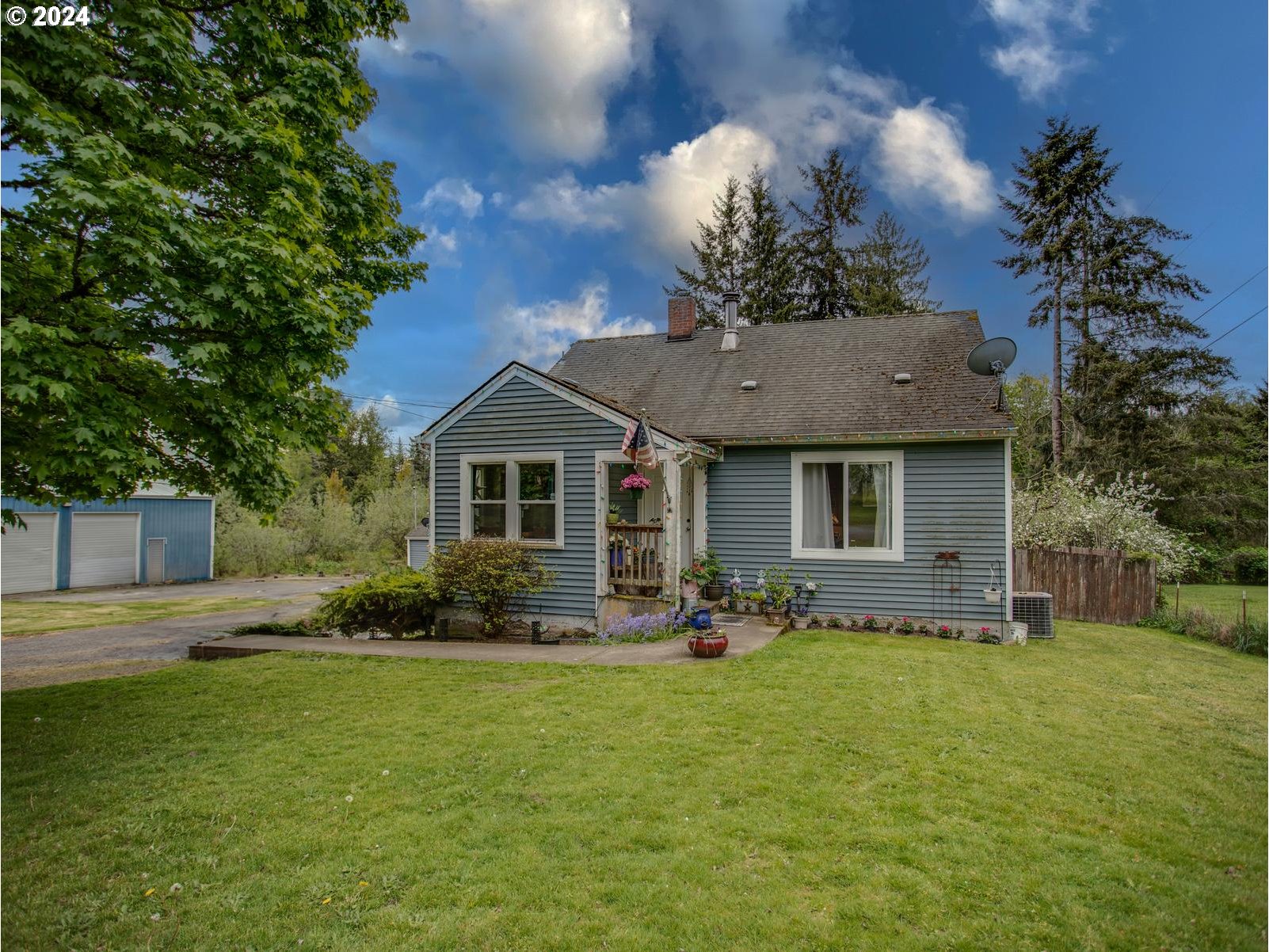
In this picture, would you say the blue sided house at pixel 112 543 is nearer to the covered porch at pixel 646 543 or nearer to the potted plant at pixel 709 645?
the covered porch at pixel 646 543

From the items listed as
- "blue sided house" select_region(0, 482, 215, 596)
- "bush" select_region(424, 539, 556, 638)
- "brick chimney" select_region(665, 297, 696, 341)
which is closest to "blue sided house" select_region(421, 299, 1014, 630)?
"bush" select_region(424, 539, 556, 638)

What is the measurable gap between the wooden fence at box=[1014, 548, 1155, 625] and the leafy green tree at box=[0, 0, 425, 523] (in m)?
7.04

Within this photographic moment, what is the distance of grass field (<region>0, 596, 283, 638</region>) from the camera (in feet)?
43.7

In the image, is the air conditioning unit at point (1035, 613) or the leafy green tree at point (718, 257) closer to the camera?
the air conditioning unit at point (1035, 613)

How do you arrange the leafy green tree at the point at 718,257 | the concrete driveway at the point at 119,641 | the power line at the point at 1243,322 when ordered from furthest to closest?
the leafy green tree at the point at 718,257, the concrete driveway at the point at 119,641, the power line at the point at 1243,322

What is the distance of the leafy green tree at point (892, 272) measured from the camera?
84.5ft

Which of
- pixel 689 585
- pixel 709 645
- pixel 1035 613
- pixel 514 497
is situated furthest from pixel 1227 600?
pixel 514 497

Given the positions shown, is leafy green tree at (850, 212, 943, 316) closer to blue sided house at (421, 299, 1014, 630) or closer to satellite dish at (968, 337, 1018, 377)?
blue sided house at (421, 299, 1014, 630)

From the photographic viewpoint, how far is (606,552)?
10.4 metres

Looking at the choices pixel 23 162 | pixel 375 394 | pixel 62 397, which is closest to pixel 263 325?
pixel 62 397

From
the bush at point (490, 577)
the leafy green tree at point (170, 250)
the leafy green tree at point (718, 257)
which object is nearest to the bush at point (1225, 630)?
the leafy green tree at point (170, 250)

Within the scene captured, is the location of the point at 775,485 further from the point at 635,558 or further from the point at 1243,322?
the point at 1243,322

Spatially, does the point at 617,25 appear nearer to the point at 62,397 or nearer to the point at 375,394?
the point at 62,397

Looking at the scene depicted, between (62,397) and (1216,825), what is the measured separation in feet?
19.3
